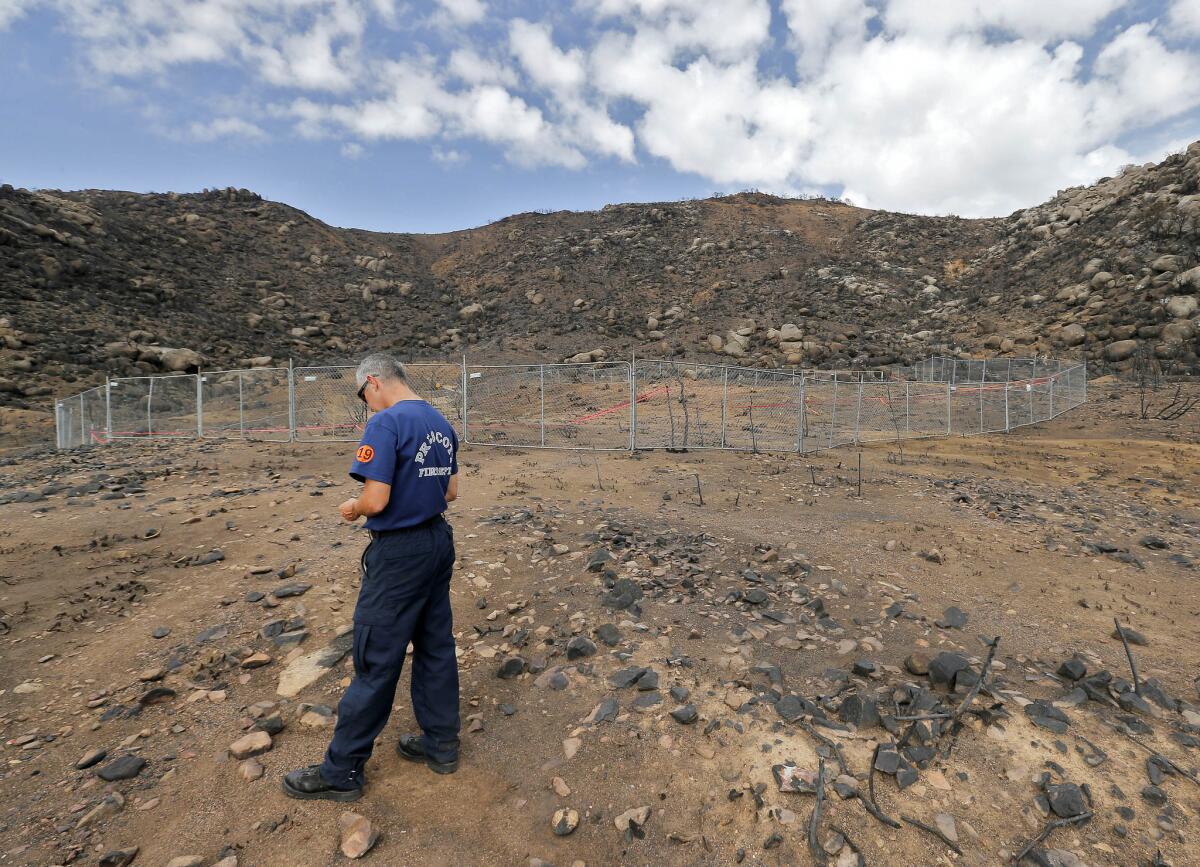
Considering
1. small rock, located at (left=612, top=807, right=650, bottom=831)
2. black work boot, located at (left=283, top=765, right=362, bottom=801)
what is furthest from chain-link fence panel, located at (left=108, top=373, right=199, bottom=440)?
small rock, located at (left=612, top=807, right=650, bottom=831)

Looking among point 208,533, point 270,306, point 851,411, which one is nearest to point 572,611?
point 208,533

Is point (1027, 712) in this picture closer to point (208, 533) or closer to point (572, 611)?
point (572, 611)

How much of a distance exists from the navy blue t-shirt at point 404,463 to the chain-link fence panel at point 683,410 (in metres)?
8.94

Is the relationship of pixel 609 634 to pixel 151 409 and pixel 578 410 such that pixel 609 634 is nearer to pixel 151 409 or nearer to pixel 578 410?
pixel 578 410

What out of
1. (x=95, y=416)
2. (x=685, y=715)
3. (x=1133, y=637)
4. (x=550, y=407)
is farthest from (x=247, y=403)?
(x=1133, y=637)

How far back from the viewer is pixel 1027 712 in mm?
2838

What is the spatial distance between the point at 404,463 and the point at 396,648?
852 millimetres

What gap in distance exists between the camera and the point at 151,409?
14.6m

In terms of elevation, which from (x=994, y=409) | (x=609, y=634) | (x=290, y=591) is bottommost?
(x=609, y=634)

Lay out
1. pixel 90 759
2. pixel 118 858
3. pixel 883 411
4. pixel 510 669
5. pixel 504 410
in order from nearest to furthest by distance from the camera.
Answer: pixel 118 858, pixel 90 759, pixel 510 669, pixel 883 411, pixel 504 410

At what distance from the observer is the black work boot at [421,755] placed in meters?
2.57

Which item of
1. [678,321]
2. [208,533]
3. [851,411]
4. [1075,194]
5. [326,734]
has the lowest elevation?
[326,734]

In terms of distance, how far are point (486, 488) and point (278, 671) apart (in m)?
4.61

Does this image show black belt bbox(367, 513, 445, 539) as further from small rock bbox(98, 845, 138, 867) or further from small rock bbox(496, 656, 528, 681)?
small rock bbox(98, 845, 138, 867)
